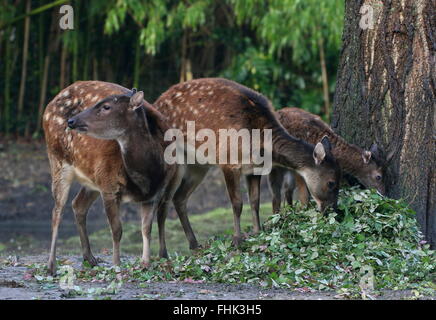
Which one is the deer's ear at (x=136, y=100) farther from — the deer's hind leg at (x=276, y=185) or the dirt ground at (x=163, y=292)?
the deer's hind leg at (x=276, y=185)

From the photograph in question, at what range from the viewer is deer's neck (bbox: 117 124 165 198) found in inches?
321

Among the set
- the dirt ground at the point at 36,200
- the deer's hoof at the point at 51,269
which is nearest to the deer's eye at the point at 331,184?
the deer's hoof at the point at 51,269

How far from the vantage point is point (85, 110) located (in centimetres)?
804

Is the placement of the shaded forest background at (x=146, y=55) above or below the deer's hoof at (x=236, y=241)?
above

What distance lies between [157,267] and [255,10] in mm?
8936

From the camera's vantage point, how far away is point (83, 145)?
8289mm

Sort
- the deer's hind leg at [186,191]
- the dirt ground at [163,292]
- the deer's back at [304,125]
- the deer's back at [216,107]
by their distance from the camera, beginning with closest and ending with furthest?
the dirt ground at [163,292] → the deer's back at [216,107] → the deer's hind leg at [186,191] → the deer's back at [304,125]

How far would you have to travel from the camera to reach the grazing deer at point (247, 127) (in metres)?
8.87

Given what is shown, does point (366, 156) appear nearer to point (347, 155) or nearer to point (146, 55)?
point (347, 155)

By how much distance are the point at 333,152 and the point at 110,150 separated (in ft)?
7.53

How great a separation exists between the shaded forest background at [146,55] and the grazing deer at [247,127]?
6.88 m

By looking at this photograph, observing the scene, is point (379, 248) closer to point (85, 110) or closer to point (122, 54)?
point (85, 110)

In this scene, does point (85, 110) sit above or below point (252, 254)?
above
